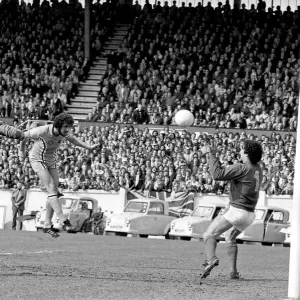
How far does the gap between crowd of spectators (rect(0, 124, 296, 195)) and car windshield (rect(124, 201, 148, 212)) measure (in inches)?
58.5

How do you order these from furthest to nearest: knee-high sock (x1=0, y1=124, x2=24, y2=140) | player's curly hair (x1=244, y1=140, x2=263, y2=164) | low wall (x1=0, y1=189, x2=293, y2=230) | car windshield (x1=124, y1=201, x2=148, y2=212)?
low wall (x1=0, y1=189, x2=293, y2=230) → car windshield (x1=124, y1=201, x2=148, y2=212) → knee-high sock (x1=0, y1=124, x2=24, y2=140) → player's curly hair (x1=244, y1=140, x2=263, y2=164)

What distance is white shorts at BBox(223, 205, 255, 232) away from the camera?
12562mm

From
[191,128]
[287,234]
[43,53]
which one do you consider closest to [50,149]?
[287,234]

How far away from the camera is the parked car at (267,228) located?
31562 mm

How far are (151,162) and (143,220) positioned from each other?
3346 mm

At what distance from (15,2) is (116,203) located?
16619 mm

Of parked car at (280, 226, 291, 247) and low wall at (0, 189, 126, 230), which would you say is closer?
parked car at (280, 226, 291, 247)

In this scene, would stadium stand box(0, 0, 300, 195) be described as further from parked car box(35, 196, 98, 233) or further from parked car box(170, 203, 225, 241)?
parked car box(170, 203, 225, 241)

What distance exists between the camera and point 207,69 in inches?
1609

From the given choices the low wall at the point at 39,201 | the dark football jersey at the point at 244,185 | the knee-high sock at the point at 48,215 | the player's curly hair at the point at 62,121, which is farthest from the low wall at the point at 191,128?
the dark football jersey at the point at 244,185

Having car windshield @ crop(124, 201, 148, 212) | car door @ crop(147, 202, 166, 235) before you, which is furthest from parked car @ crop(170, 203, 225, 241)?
car windshield @ crop(124, 201, 148, 212)

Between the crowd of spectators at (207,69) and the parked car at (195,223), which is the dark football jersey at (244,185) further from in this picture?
the crowd of spectators at (207,69)

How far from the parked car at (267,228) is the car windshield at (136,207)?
3888mm

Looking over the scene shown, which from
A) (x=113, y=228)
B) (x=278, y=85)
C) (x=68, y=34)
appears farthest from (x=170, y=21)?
(x=113, y=228)
